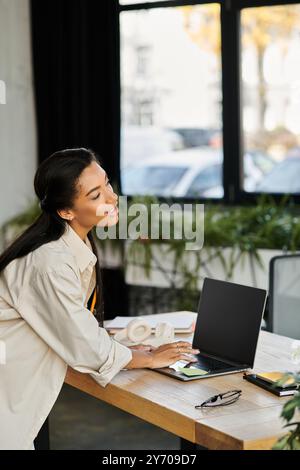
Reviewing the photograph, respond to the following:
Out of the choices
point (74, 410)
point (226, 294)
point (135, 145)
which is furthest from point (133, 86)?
point (226, 294)

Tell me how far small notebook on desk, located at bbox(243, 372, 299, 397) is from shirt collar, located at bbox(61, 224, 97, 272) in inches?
22.6

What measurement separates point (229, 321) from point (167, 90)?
2976 millimetres

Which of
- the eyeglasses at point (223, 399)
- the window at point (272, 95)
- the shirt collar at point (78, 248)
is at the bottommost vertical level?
the eyeglasses at point (223, 399)

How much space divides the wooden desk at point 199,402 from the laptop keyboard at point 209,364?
0.08 metres

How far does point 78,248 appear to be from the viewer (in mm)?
2566

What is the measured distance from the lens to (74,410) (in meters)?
4.75

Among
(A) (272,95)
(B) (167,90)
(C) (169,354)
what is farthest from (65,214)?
(B) (167,90)

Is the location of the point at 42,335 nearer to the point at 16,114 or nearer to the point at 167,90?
the point at 167,90

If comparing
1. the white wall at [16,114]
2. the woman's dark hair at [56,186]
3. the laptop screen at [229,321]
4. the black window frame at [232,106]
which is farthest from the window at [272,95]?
the woman's dark hair at [56,186]

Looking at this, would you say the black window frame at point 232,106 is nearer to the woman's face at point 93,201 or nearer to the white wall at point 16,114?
the white wall at point 16,114

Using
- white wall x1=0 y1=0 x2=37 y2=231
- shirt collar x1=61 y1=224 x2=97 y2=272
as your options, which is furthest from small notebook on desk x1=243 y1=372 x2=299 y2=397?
white wall x1=0 y1=0 x2=37 y2=231

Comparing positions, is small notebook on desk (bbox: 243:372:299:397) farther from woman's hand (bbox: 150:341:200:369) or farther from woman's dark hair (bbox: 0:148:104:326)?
woman's dark hair (bbox: 0:148:104:326)

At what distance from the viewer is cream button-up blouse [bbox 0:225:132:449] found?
7.74ft

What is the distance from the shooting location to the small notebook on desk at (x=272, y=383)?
230 cm
